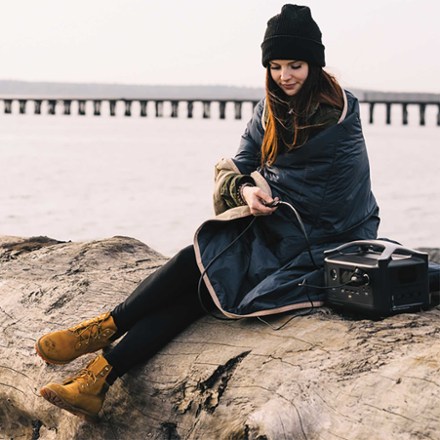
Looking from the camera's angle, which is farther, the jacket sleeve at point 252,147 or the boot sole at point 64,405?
the jacket sleeve at point 252,147

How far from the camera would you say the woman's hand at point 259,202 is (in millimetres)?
3287

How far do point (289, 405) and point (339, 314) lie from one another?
1.62ft

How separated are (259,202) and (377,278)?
477 mm

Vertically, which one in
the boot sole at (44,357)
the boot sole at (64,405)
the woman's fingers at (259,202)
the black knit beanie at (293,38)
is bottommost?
the boot sole at (64,405)

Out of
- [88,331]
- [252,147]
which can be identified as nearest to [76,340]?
[88,331]

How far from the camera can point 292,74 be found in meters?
3.37

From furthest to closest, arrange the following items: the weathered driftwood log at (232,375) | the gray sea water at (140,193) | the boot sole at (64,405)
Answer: the gray sea water at (140,193) → the boot sole at (64,405) → the weathered driftwood log at (232,375)

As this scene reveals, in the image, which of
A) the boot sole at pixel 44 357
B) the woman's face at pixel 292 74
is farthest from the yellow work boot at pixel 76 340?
the woman's face at pixel 292 74

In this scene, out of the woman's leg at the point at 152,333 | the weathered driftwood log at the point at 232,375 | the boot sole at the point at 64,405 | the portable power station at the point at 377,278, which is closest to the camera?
the weathered driftwood log at the point at 232,375

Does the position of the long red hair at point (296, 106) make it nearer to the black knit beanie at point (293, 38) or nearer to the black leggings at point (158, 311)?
the black knit beanie at point (293, 38)

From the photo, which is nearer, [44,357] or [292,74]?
[292,74]

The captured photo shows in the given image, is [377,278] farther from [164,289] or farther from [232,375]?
[164,289]

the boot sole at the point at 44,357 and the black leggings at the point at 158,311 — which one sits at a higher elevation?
the black leggings at the point at 158,311

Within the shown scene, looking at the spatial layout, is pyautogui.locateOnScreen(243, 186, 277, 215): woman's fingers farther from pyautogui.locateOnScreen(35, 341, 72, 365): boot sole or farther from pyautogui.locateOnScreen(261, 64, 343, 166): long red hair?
pyautogui.locateOnScreen(35, 341, 72, 365): boot sole
